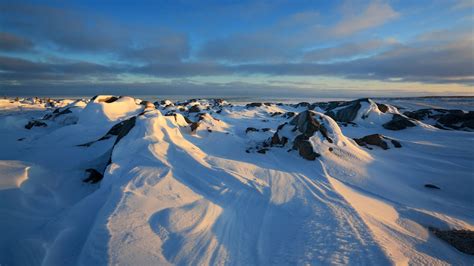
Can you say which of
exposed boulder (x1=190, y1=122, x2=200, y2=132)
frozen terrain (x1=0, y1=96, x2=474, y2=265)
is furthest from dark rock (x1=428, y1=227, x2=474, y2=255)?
exposed boulder (x1=190, y1=122, x2=200, y2=132)

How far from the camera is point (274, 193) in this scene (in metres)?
6.75

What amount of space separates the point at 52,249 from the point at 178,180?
3.21 metres

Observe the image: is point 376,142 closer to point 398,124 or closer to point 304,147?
point 304,147

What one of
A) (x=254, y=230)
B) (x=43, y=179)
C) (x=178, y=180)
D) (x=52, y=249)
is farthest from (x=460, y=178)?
(x=43, y=179)

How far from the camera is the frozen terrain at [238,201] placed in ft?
14.4

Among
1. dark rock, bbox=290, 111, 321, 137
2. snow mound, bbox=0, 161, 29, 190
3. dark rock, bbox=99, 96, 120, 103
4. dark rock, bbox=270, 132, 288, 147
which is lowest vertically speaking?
snow mound, bbox=0, 161, 29, 190

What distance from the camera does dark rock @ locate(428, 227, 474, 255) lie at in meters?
4.57

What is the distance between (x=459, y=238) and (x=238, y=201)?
4618 mm

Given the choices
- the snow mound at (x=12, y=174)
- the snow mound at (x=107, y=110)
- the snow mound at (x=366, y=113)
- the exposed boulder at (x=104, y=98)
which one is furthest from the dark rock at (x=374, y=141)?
the exposed boulder at (x=104, y=98)

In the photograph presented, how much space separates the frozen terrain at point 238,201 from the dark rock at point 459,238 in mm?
101

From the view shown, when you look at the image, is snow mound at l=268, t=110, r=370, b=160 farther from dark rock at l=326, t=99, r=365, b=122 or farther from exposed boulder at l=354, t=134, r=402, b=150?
dark rock at l=326, t=99, r=365, b=122

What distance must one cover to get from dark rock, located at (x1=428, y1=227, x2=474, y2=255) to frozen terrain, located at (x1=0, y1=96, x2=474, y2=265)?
101 mm

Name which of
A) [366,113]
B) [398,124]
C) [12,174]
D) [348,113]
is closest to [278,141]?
[12,174]

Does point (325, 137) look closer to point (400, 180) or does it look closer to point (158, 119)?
point (400, 180)
